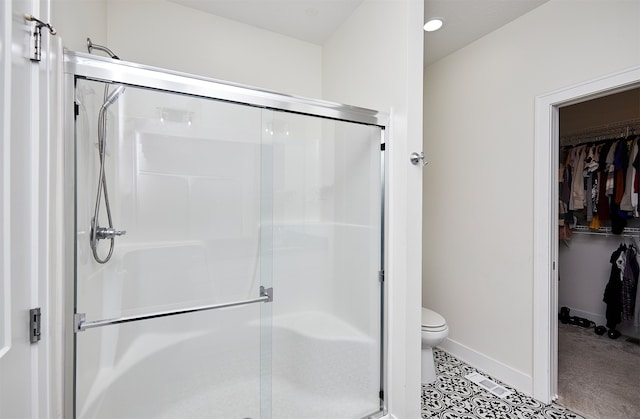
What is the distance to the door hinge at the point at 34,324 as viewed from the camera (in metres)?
0.82

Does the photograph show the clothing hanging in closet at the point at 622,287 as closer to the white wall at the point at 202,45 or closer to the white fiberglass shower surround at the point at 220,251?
the white fiberglass shower surround at the point at 220,251

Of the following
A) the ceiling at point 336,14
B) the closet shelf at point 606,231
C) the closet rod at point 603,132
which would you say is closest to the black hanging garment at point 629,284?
the closet shelf at point 606,231

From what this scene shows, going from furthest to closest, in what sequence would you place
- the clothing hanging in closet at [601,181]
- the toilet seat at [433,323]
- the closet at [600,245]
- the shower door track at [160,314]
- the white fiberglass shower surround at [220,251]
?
the clothing hanging in closet at [601,181]
the closet at [600,245]
the toilet seat at [433,323]
the white fiberglass shower surround at [220,251]
the shower door track at [160,314]

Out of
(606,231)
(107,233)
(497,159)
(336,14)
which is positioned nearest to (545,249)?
(497,159)

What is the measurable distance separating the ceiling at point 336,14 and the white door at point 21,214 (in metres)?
1.49

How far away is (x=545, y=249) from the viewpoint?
1.89 meters

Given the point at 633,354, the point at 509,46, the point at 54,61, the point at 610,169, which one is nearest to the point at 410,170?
the point at 509,46

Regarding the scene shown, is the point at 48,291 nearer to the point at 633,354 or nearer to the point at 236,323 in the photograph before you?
the point at 236,323

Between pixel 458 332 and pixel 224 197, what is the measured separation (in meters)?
2.25

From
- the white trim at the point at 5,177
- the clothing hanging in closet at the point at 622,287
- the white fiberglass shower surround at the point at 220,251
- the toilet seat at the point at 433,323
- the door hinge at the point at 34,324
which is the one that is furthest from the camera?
Result: the clothing hanging in closet at the point at 622,287

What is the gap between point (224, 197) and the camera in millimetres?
1549

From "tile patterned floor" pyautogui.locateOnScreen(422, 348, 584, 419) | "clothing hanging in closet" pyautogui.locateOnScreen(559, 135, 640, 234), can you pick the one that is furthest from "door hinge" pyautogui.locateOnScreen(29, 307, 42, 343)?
"clothing hanging in closet" pyautogui.locateOnScreen(559, 135, 640, 234)

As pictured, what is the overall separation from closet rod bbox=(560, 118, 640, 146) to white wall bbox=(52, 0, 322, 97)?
2.94m

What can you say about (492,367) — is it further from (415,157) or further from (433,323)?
(415,157)
